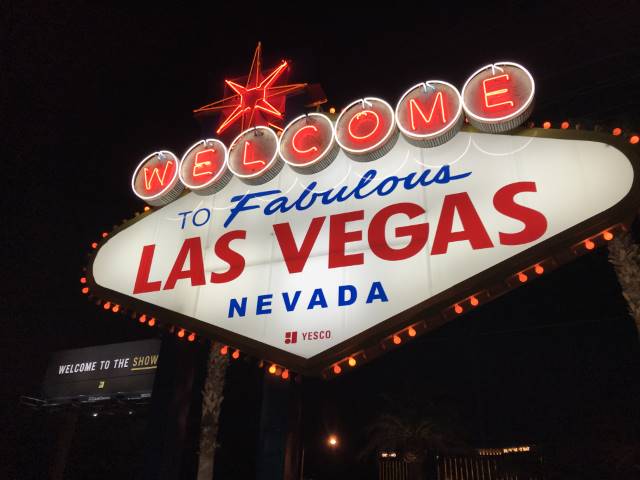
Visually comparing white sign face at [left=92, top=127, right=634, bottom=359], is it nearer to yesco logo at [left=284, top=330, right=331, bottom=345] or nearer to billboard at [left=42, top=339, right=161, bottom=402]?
yesco logo at [left=284, top=330, right=331, bottom=345]

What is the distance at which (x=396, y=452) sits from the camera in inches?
829

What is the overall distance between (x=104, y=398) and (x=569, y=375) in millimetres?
20489

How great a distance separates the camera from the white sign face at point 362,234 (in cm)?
539

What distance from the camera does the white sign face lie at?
17.7ft

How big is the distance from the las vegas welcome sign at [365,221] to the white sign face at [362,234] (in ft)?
0.06

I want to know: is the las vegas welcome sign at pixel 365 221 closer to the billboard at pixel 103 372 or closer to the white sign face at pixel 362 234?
the white sign face at pixel 362 234

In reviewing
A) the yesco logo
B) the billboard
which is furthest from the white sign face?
the billboard

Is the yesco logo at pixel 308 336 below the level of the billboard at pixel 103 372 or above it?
below

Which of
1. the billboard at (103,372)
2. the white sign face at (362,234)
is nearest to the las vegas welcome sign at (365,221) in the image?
the white sign face at (362,234)

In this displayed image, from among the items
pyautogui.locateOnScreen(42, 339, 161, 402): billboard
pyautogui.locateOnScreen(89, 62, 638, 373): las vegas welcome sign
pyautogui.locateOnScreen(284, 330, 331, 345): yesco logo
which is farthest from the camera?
pyautogui.locateOnScreen(42, 339, 161, 402): billboard

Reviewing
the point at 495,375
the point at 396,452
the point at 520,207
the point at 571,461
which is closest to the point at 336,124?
the point at 520,207

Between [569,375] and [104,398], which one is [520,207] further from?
[104,398]

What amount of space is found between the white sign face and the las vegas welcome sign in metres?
0.02

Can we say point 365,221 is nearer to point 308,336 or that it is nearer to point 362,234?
point 362,234
